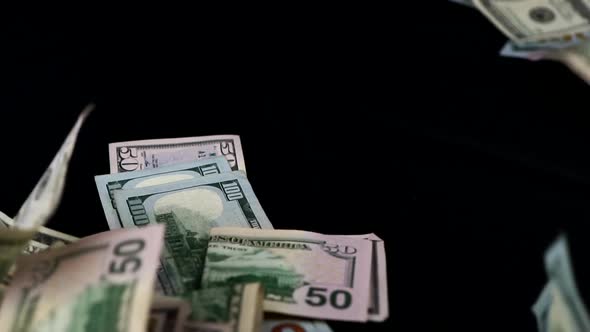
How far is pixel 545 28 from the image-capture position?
1202 millimetres

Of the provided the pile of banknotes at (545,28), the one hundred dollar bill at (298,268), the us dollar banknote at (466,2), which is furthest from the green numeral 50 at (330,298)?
the us dollar banknote at (466,2)

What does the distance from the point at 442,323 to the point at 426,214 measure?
0.64 feet

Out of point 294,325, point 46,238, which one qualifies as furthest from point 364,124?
point 46,238

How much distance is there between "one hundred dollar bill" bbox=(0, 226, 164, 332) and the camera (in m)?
0.59

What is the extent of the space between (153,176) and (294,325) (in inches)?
14.4

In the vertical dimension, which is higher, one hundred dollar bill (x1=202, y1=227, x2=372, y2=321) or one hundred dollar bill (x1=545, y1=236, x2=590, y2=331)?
one hundred dollar bill (x1=202, y1=227, x2=372, y2=321)

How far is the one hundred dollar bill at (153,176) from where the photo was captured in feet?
3.24

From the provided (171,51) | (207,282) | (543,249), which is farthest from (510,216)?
(171,51)

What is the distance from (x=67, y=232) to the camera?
3.04ft

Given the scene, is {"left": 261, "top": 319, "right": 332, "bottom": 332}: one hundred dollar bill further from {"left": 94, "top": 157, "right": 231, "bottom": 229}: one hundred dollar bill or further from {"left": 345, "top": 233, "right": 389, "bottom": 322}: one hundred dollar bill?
{"left": 94, "top": 157, "right": 231, "bottom": 229}: one hundred dollar bill

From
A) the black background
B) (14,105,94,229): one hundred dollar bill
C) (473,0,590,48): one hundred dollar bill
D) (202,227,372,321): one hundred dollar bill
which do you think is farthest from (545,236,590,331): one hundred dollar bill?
(473,0,590,48): one hundred dollar bill

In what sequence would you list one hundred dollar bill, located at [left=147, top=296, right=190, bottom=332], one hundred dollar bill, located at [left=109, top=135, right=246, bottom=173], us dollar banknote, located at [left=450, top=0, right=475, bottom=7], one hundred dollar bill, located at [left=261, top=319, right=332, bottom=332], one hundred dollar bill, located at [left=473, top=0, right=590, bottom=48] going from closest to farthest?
one hundred dollar bill, located at [left=147, top=296, right=190, bottom=332]
one hundred dollar bill, located at [left=261, top=319, right=332, bottom=332]
one hundred dollar bill, located at [left=109, top=135, right=246, bottom=173]
one hundred dollar bill, located at [left=473, top=0, right=590, bottom=48]
us dollar banknote, located at [left=450, top=0, right=475, bottom=7]

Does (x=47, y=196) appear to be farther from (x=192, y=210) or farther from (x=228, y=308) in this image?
(x=192, y=210)

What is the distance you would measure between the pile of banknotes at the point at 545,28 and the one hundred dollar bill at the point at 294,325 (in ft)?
2.07
